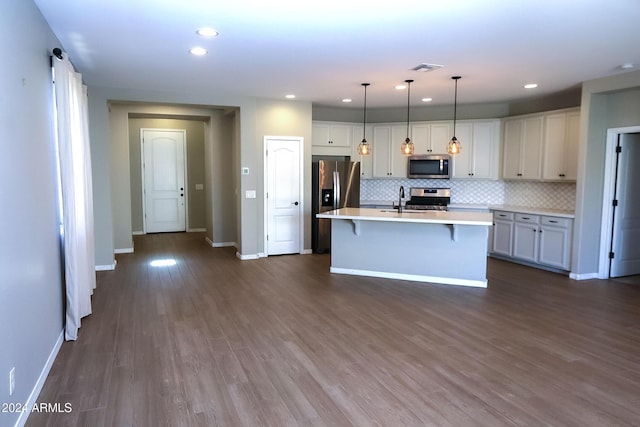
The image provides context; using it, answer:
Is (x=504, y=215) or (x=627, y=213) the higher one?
(x=627, y=213)

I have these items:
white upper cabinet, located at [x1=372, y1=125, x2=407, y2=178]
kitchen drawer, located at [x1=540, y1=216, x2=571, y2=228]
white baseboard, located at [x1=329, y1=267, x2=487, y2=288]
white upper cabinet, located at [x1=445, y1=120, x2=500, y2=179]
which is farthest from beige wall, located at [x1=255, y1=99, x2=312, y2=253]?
kitchen drawer, located at [x1=540, y1=216, x2=571, y2=228]

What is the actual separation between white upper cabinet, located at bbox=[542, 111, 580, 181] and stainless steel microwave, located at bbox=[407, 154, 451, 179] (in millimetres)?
1573

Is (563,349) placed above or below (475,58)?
below

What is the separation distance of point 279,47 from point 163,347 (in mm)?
2856

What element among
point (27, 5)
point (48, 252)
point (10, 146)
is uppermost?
point (27, 5)

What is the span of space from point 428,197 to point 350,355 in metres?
5.11

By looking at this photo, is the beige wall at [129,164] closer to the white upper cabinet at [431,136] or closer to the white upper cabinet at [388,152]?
the white upper cabinet at [388,152]

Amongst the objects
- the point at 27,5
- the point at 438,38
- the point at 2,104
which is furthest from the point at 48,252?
the point at 438,38

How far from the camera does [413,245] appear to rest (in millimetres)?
5582

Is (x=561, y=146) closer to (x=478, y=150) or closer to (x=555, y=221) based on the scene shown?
(x=555, y=221)

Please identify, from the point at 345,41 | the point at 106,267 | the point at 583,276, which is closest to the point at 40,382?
the point at 345,41

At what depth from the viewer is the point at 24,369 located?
96.3 inches

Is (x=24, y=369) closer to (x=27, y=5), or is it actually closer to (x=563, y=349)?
(x=27, y=5)

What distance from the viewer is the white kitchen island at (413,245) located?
207 inches
